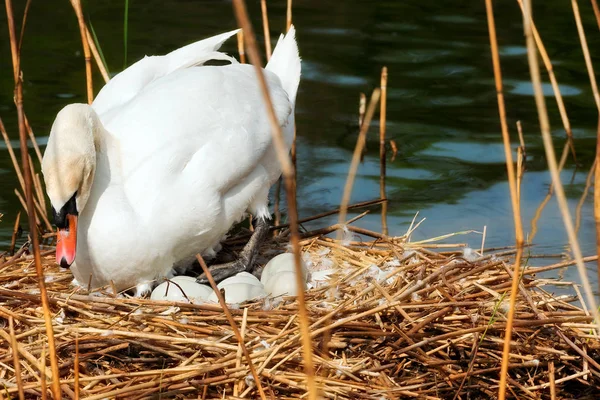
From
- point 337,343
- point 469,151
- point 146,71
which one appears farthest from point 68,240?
point 469,151

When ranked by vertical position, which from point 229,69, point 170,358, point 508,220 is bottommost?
point 508,220

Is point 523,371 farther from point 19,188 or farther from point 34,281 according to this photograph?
point 19,188

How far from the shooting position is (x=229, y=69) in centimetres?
509

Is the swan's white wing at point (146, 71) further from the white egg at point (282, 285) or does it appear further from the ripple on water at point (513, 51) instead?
the ripple on water at point (513, 51)

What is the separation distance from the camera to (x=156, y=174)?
4.22m

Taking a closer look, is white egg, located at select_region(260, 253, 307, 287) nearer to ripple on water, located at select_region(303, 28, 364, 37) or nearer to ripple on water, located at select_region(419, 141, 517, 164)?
ripple on water, located at select_region(419, 141, 517, 164)

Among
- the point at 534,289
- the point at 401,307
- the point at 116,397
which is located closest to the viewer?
the point at 116,397

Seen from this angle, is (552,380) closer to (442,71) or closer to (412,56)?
(442,71)

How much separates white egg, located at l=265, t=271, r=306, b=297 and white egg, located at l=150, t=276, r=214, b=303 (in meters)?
0.27

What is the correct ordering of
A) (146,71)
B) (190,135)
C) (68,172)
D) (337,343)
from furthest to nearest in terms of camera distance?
(146,71), (190,135), (68,172), (337,343)

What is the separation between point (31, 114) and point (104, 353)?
4.39m

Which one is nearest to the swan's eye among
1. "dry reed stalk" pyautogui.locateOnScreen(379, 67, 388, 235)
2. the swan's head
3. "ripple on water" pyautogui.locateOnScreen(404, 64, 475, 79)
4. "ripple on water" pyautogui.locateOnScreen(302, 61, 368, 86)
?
the swan's head

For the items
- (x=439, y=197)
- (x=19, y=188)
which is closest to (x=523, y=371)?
(x=439, y=197)

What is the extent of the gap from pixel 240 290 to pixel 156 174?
62 cm
